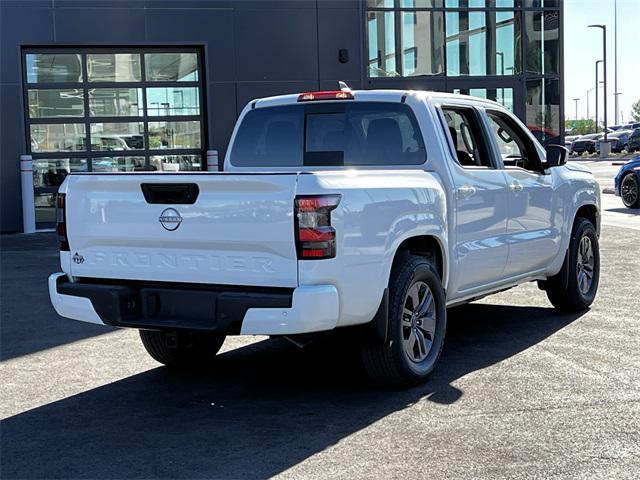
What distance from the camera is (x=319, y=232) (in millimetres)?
5328

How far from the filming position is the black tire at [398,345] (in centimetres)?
596

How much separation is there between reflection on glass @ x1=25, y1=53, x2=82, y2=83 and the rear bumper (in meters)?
14.7

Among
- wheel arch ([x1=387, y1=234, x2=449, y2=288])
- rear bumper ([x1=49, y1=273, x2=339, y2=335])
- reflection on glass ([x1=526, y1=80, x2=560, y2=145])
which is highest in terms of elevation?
reflection on glass ([x1=526, y1=80, x2=560, y2=145])

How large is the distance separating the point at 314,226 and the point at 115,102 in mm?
15896

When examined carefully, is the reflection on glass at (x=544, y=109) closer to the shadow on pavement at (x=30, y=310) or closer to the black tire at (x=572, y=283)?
the shadow on pavement at (x=30, y=310)

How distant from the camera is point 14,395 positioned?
6277 mm

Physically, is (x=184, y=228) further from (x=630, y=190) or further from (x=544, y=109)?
(x=544, y=109)

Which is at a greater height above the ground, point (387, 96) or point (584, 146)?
point (387, 96)

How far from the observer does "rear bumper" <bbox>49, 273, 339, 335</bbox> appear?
5.32m

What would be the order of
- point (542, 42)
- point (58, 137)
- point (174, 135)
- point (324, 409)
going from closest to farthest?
1. point (324, 409)
2. point (58, 137)
3. point (174, 135)
4. point (542, 42)

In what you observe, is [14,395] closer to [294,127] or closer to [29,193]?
[294,127]

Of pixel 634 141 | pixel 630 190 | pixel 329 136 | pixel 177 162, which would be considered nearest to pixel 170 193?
pixel 329 136

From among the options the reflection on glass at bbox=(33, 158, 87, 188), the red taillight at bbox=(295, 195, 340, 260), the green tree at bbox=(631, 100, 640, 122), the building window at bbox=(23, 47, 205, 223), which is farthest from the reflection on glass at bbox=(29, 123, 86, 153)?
the green tree at bbox=(631, 100, 640, 122)

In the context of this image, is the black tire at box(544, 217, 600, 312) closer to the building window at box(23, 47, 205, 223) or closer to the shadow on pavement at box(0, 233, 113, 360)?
the shadow on pavement at box(0, 233, 113, 360)
